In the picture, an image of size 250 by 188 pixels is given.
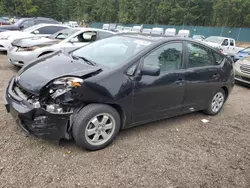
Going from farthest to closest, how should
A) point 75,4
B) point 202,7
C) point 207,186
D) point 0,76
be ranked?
point 75,4
point 202,7
point 0,76
point 207,186

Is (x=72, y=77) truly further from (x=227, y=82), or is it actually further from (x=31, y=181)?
(x=227, y=82)

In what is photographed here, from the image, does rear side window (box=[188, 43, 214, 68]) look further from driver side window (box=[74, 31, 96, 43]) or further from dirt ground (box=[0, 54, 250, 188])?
driver side window (box=[74, 31, 96, 43])

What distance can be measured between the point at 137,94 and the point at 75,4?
71.2m

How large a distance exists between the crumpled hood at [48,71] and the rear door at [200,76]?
1740 mm

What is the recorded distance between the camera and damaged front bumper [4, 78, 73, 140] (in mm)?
2815

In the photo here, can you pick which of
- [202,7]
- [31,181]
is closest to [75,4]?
[202,7]

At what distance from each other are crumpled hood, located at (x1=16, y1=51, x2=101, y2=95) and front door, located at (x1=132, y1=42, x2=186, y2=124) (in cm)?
75

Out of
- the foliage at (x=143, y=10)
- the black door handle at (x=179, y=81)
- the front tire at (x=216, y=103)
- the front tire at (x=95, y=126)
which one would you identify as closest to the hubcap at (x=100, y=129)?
the front tire at (x=95, y=126)

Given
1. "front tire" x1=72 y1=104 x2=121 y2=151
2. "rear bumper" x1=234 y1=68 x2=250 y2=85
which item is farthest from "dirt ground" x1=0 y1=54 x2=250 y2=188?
"rear bumper" x1=234 y1=68 x2=250 y2=85

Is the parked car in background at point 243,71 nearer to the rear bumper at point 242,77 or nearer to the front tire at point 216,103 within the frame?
the rear bumper at point 242,77

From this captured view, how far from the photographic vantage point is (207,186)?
9.00ft

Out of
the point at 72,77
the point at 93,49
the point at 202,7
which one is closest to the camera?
the point at 72,77

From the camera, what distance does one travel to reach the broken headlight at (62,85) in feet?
9.40

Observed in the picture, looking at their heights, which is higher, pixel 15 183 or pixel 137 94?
pixel 137 94
